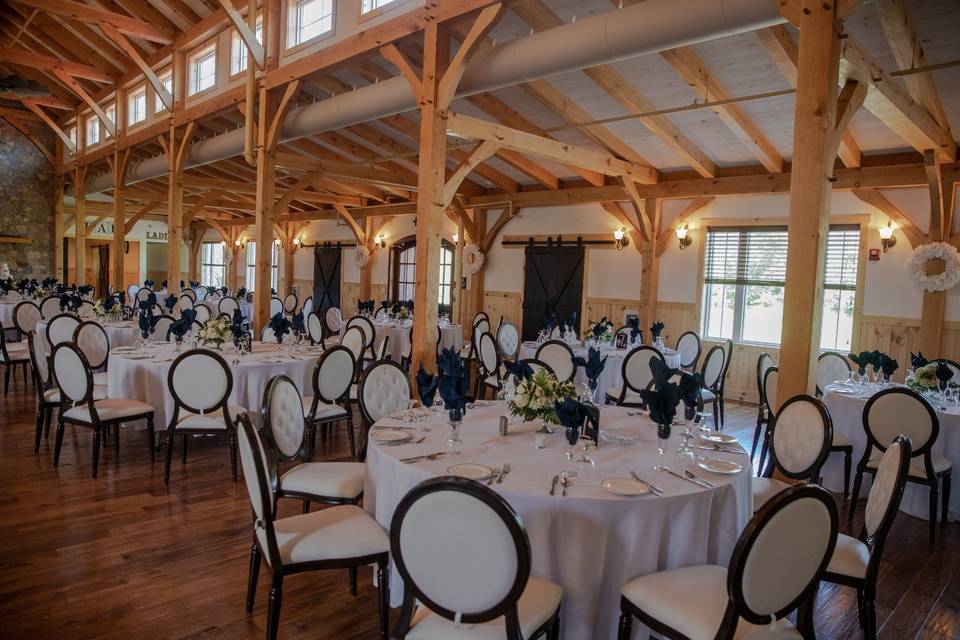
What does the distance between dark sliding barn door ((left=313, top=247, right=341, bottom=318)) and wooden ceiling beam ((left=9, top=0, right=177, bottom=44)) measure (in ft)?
23.2

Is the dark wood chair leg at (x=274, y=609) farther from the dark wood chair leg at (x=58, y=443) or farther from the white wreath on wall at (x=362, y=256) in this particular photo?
the white wreath on wall at (x=362, y=256)

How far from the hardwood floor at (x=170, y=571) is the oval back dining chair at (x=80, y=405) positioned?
0.31m

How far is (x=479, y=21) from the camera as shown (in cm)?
504

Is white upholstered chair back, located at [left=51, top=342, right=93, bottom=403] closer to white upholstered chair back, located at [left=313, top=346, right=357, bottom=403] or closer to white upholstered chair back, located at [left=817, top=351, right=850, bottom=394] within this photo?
white upholstered chair back, located at [left=313, top=346, right=357, bottom=403]

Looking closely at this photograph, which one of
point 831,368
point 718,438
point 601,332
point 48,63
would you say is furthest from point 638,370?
point 48,63

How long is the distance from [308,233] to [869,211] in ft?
46.3

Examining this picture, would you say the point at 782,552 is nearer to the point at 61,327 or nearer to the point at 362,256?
the point at 61,327

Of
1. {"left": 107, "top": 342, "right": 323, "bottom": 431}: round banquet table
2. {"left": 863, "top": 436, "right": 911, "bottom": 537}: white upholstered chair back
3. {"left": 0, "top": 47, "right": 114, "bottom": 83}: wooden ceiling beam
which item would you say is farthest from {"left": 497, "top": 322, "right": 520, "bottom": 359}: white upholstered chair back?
{"left": 0, "top": 47, "right": 114, "bottom": 83}: wooden ceiling beam

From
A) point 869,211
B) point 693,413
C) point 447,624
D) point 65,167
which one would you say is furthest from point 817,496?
point 65,167

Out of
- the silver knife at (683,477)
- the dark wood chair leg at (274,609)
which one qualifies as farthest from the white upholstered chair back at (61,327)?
the silver knife at (683,477)

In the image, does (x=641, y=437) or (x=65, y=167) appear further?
(x=65, y=167)

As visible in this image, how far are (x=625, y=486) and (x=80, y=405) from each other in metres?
4.32

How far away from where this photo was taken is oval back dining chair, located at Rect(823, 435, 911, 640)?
7.93 ft

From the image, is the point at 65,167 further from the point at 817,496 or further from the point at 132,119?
the point at 817,496
